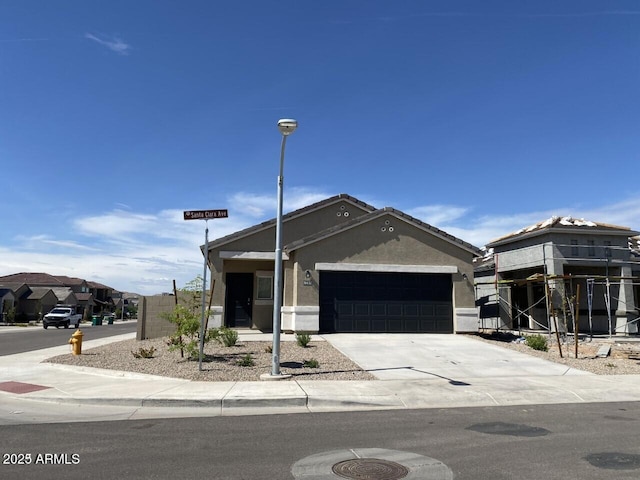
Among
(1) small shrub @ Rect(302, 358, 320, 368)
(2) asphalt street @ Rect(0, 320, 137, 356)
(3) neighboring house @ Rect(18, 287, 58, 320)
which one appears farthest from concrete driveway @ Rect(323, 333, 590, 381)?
(3) neighboring house @ Rect(18, 287, 58, 320)

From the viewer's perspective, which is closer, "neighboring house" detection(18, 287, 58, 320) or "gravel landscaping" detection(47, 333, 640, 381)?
"gravel landscaping" detection(47, 333, 640, 381)

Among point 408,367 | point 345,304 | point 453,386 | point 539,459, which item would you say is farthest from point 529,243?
point 539,459

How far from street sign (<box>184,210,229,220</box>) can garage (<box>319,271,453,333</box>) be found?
872cm

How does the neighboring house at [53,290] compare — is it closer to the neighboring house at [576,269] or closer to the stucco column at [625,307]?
the neighboring house at [576,269]

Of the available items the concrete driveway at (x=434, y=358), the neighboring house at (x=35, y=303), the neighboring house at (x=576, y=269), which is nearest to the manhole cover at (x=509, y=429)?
the concrete driveway at (x=434, y=358)

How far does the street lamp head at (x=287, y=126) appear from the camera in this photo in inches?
421

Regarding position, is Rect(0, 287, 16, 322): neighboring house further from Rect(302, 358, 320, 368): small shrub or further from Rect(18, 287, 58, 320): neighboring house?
Rect(302, 358, 320, 368): small shrub

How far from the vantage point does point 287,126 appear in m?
10.8

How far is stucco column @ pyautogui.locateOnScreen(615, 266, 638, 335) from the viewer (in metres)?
23.4

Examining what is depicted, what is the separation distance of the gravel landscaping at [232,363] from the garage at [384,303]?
10.3 ft

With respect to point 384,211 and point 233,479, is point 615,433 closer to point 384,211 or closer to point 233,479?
point 233,479

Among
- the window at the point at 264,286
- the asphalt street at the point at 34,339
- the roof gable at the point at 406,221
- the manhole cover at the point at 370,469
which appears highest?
the roof gable at the point at 406,221

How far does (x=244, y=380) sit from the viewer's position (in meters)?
10.8

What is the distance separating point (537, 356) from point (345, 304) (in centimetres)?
729
